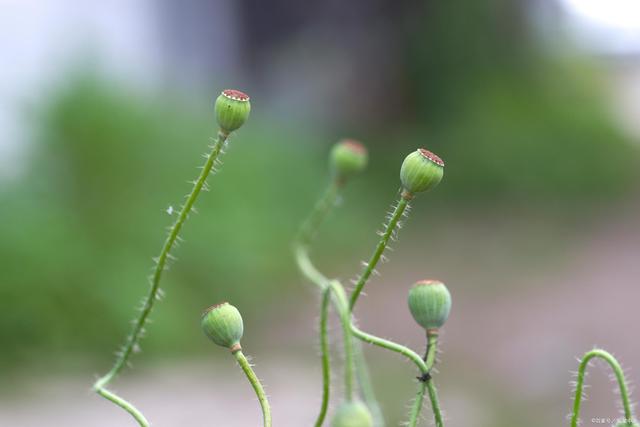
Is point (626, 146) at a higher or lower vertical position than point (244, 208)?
higher

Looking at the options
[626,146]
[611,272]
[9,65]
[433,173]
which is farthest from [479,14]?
[433,173]

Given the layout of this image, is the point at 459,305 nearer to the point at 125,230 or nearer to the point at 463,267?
the point at 463,267

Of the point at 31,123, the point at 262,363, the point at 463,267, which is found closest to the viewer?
the point at 262,363

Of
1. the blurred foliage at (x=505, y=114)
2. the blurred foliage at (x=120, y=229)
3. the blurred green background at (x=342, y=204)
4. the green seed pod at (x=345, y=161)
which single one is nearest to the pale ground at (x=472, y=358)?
the blurred green background at (x=342, y=204)

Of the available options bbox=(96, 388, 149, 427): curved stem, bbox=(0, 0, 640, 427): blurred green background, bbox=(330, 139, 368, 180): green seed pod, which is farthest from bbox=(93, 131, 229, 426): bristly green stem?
bbox=(0, 0, 640, 427): blurred green background

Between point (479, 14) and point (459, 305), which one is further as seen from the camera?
point (479, 14)

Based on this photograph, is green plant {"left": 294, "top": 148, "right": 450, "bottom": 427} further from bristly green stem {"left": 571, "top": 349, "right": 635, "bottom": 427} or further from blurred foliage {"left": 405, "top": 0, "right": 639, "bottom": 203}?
blurred foliage {"left": 405, "top": 0, "right": 639, "bottom": 203}
